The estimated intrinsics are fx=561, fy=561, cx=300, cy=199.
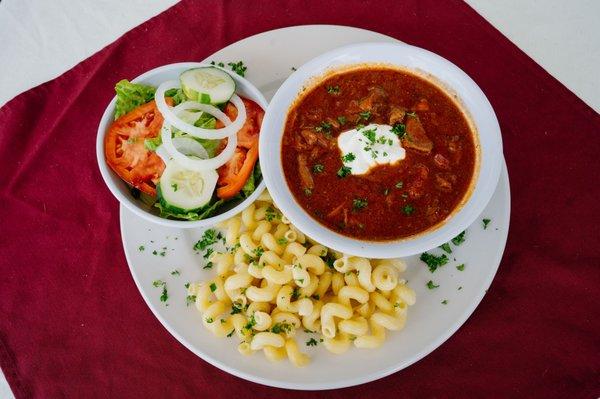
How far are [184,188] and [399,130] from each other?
116cm

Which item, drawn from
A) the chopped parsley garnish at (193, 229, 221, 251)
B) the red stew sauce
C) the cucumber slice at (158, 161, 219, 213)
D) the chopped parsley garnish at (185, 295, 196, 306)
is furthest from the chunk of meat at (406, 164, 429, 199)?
the chopped parsley garnish at (185, 295, 196, 306)

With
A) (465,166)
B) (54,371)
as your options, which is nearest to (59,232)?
(54,371)

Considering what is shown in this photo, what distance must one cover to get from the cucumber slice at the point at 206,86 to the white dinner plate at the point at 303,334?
0.78 m

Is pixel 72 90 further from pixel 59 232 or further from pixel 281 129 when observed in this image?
pixel 281 129

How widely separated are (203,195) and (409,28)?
190 cm

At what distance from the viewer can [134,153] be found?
9.96 ft

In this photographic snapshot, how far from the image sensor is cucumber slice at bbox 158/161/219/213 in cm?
289

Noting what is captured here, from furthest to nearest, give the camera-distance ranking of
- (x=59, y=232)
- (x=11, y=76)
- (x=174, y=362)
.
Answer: (x=11, y=76), (x=59, y=232), (x=174, y=362)

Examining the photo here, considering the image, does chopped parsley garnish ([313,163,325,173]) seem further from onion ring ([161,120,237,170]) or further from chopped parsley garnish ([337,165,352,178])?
onion ring ([161,120,237,170])

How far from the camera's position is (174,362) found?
3.34 meters

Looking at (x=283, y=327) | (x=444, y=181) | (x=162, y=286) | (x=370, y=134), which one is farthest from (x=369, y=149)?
(x=162, y=286)

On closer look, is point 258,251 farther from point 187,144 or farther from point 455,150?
point 455,150

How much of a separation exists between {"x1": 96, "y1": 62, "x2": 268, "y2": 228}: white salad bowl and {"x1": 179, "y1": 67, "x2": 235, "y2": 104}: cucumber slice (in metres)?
0.12

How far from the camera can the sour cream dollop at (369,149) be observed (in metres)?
2.91
